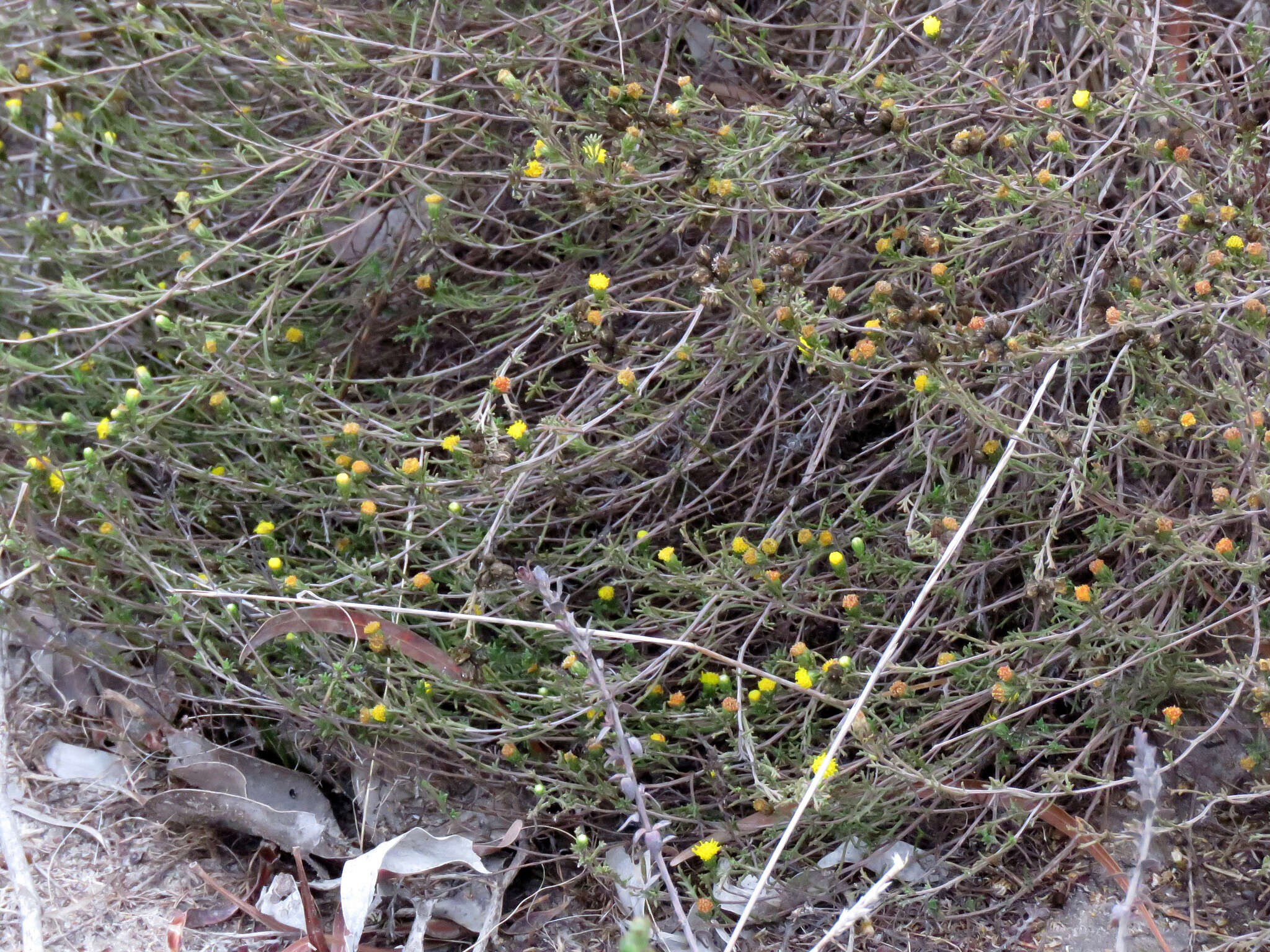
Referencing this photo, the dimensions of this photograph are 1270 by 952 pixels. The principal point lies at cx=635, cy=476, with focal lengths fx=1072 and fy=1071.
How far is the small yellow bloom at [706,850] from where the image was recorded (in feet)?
7.00

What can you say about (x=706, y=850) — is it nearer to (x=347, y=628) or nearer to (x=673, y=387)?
(x=347, y=628)

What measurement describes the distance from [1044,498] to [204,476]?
1995 mm

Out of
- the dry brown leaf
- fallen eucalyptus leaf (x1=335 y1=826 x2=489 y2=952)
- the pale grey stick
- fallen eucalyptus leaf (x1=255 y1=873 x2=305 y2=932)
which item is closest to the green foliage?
the dry brown leaf

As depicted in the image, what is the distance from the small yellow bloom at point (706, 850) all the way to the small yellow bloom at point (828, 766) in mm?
268

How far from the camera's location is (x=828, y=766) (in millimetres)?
1932

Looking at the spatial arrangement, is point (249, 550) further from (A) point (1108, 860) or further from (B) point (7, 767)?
(A) point (1108, 860)

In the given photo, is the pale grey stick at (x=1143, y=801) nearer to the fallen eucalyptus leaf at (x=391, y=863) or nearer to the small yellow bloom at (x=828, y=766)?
the small yellow bloom at (x=828, y=766)

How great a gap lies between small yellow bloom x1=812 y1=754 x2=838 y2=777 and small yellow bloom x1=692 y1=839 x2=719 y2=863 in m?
0.27

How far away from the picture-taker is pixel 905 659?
8.26 ft

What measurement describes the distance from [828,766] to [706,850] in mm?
368

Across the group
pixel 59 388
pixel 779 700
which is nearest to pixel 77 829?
pixel 59 388

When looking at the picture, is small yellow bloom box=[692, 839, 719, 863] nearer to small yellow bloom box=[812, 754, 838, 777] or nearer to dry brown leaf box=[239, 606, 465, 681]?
small yellow bloom box=[812, 754, 838, 777]

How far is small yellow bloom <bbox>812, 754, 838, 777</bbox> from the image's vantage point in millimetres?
1912

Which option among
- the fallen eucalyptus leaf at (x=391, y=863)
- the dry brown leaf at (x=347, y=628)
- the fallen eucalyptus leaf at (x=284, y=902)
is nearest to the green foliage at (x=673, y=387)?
the dry brown leaf at (x=347, y=628)
